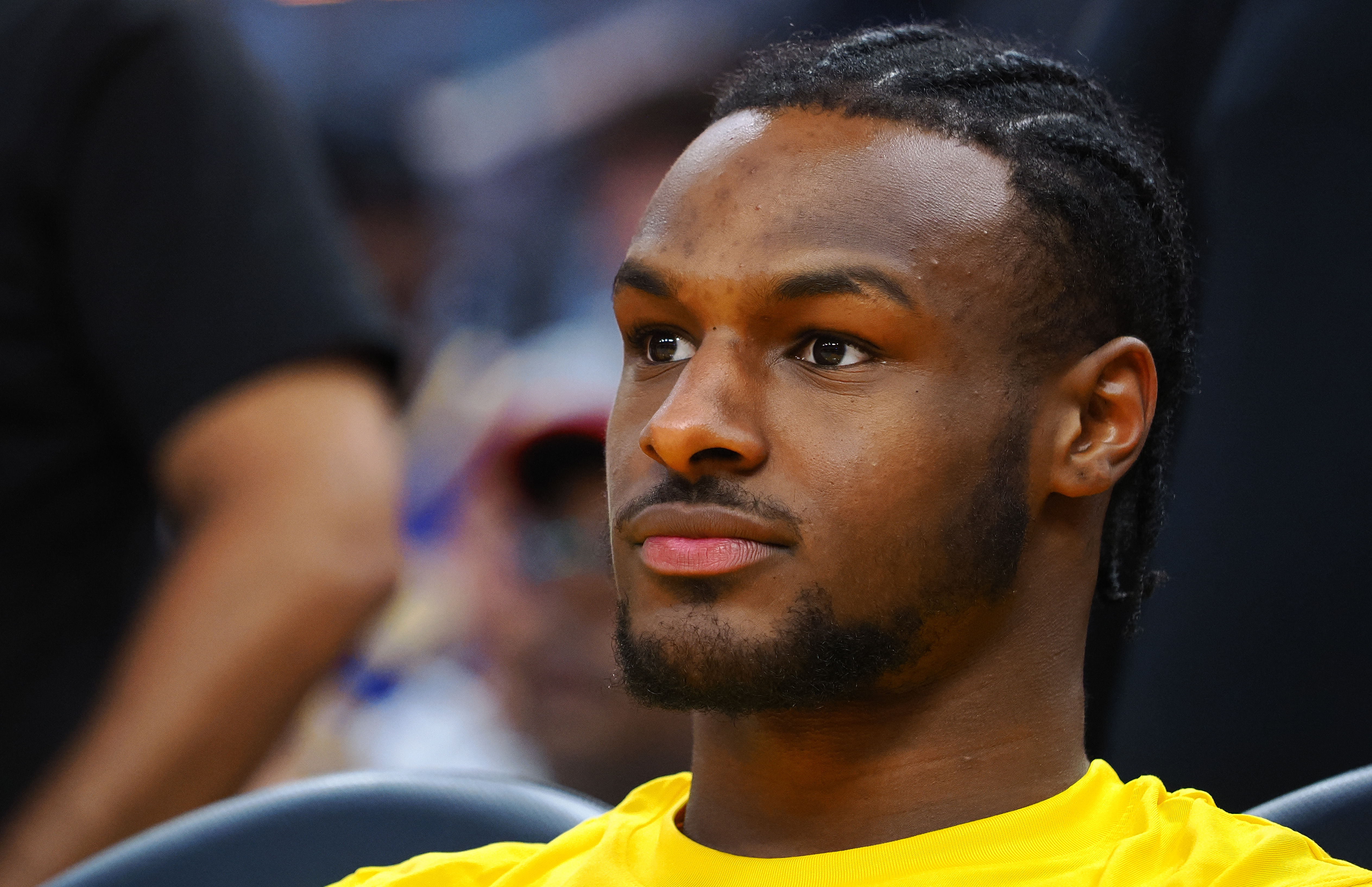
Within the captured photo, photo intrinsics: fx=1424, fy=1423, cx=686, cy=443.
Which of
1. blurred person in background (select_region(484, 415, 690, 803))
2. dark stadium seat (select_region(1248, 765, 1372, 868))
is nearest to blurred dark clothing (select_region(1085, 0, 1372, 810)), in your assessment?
dark stadium seat (select_region(1248, 765, 1372, 868))

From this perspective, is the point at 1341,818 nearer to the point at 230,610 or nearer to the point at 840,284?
the point at 840,284

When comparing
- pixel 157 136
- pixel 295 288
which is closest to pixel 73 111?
pixel 157 136

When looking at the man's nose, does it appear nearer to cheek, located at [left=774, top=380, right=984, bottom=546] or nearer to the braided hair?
cheek, located at [left=774, top=380, right=984, bottom=546]

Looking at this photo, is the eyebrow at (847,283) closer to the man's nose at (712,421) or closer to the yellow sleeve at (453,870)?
the man's nose at (712,421)

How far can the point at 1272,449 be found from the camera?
1.65m

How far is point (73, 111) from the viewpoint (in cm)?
162

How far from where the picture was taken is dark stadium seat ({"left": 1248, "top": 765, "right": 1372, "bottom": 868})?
48.3 inches

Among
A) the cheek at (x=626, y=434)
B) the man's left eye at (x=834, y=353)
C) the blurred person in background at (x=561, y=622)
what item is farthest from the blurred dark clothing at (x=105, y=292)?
the blurred person in background at (x=561, y=622)

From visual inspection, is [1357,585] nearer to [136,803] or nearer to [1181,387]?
[1181,387]

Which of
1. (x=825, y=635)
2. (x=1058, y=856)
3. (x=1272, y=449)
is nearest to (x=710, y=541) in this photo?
(x=825, y=635)

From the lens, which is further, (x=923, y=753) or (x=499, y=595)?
(x=499, y=595)

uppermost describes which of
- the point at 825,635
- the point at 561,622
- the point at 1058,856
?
→ the point at 825,635

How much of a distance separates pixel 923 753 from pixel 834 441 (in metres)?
0.27

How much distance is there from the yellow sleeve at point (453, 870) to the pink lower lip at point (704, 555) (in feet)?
1.17
